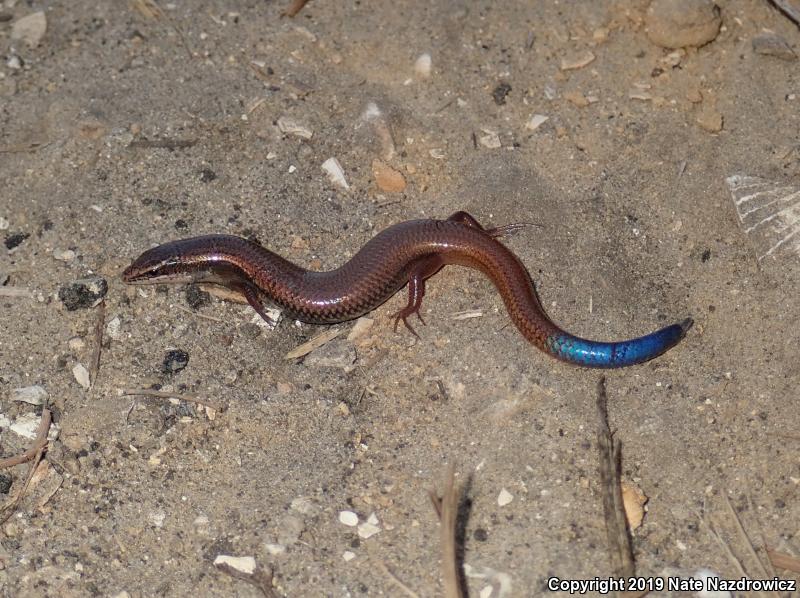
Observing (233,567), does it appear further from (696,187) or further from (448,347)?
(696,187)

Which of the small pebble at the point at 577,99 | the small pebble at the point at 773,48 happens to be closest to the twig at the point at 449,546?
the small pebble at the point at 577,99

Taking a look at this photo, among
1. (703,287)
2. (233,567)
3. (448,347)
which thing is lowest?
(233,567)

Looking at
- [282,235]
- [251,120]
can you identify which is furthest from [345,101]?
[282,235]

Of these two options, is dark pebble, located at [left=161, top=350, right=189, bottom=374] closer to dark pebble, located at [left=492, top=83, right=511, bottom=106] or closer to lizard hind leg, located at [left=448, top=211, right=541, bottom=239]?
lizard hind leg, located at [left=448, top=211, right=541, bottom=239]

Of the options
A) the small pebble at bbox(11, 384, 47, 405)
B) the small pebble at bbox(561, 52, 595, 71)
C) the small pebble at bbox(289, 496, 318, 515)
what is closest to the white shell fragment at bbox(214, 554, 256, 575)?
the small pebble at bbox(289, 496, 318, 515)

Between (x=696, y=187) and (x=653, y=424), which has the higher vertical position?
(x=696, y=187)

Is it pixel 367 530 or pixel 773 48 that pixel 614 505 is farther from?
pixel 773 48
